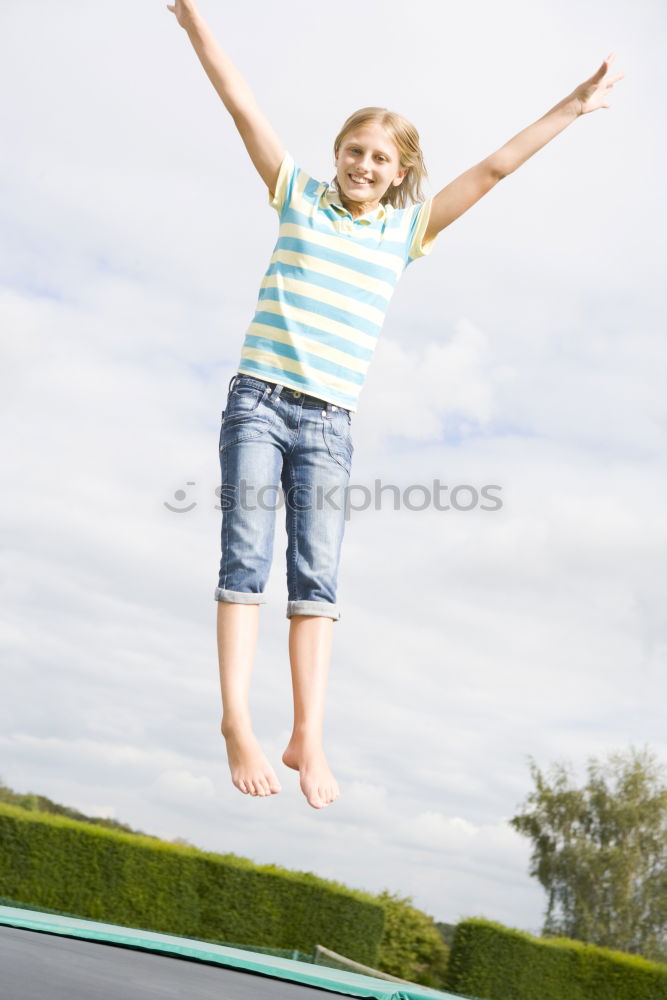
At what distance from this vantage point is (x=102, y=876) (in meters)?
9.38

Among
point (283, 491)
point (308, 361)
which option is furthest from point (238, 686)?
point (308, 361)

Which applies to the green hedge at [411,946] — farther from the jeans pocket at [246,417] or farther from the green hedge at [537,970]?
the jeans pocket at [246,417]

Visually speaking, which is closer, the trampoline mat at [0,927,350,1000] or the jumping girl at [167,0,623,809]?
the trampoline mat at [0,927,350,1000]

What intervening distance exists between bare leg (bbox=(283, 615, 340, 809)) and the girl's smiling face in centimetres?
125

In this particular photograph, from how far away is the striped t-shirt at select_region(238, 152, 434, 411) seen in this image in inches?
109

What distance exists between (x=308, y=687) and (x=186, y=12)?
6.31 ft

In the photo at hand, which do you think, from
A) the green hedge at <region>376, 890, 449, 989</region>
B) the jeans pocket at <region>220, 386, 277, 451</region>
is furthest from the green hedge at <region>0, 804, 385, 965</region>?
the jeans pocket at <region>220, 386, 277, 451</region>

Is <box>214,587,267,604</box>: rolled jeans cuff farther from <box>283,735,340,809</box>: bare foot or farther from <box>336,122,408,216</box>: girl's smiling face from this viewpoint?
<box>336,122,408,216</box>: girl's smiling face

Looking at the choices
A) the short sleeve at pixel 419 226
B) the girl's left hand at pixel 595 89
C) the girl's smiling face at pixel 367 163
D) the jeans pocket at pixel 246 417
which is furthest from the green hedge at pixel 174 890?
the girl's left hand at pixel 595 89

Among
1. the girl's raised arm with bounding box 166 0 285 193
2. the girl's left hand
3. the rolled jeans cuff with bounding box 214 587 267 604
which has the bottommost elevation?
the rolled jeans cuff with bounding box 214 587 267 604

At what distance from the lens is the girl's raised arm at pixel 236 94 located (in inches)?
111

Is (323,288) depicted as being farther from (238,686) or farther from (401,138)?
(238,686)

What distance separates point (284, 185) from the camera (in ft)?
9.61

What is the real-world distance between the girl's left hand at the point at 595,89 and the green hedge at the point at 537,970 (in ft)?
31.3
